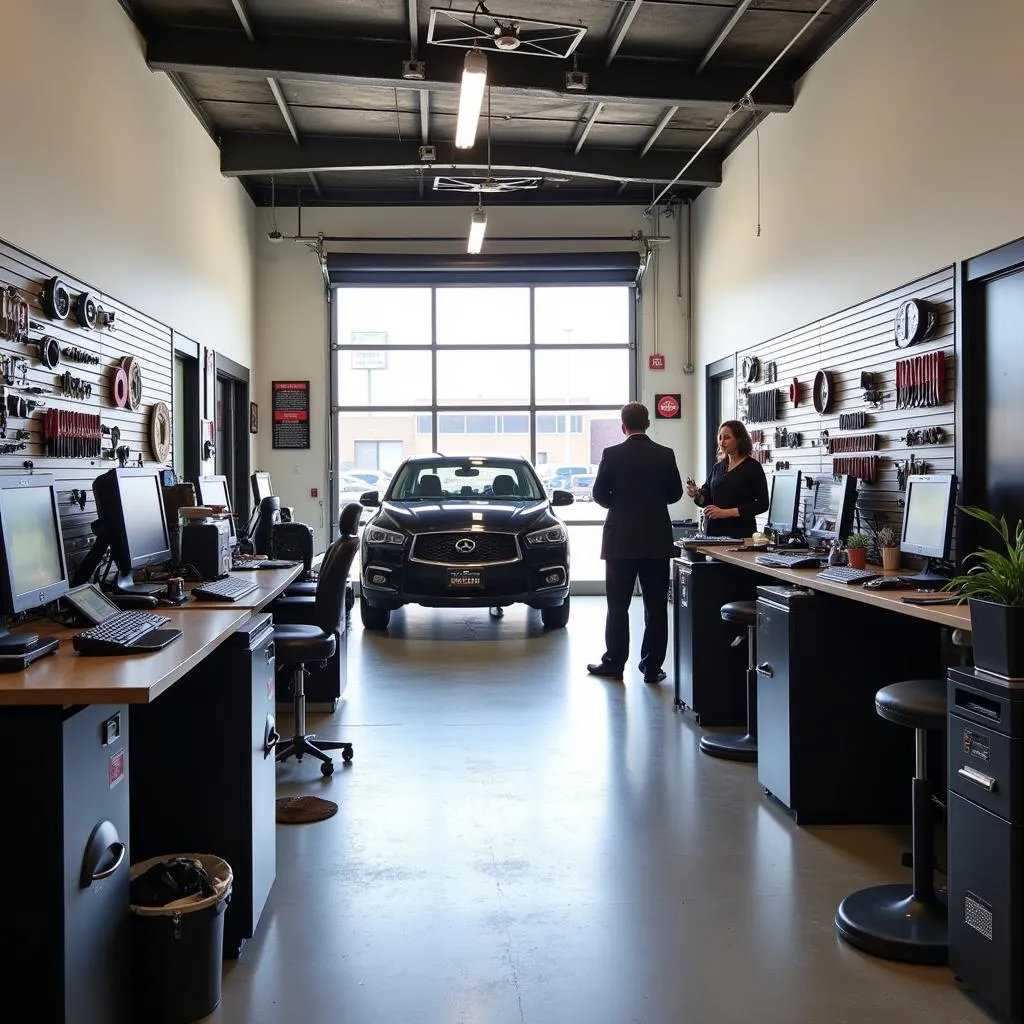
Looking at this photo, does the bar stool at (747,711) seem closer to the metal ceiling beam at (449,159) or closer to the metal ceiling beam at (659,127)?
the metal ceiling beam at (659,127)

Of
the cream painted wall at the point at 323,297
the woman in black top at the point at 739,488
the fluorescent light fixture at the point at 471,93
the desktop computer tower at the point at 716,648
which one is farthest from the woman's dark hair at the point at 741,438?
the cream painted wall at the point at 323,297

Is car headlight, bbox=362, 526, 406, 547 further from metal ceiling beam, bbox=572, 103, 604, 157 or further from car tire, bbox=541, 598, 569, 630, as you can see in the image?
metal ceiling beam, bbox=572, 103, 604, 157

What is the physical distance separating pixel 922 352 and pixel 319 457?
268 inches

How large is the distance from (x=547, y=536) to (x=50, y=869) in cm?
559

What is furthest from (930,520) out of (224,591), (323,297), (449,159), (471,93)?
(323,297)

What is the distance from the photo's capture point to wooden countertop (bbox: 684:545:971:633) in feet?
9.29

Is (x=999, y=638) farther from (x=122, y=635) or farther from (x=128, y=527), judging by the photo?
(x=128, y=527)

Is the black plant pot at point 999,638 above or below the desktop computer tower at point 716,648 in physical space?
above

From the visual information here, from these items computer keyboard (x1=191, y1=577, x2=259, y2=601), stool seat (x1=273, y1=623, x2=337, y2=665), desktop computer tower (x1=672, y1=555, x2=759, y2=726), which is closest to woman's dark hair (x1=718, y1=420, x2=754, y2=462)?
desktop computer tower (x1=672, y1=555, x2=759, y2=726)

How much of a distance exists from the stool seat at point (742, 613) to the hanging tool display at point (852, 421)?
1.84 metres

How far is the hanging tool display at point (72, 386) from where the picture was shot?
470 cm

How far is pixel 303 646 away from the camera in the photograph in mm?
4012

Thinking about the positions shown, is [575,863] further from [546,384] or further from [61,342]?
[546,384]

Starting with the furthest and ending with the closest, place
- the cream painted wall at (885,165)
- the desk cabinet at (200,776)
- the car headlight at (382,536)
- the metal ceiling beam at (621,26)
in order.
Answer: the car headlight at (382,536) < the metal ceiling beam at (621,26) < the cream painted wall at (885,165) < the desk cabinet at (200,776)
